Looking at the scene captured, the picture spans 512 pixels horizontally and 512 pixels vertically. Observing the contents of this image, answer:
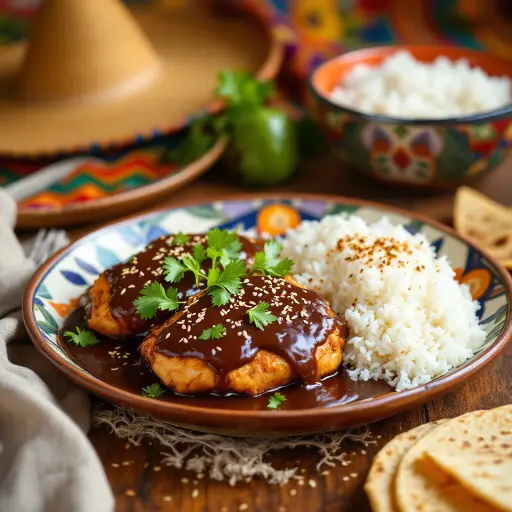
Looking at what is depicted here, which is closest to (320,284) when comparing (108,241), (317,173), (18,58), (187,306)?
(187,306)

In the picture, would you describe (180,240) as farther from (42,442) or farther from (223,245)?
(42,442)

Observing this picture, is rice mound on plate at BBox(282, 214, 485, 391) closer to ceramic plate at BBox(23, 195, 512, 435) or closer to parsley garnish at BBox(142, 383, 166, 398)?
ceramic plate at BBox(23, 195, 512, 435)

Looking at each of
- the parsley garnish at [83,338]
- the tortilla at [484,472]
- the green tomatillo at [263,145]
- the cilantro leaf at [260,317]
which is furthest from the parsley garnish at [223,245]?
the green tomatillo at [263,145]

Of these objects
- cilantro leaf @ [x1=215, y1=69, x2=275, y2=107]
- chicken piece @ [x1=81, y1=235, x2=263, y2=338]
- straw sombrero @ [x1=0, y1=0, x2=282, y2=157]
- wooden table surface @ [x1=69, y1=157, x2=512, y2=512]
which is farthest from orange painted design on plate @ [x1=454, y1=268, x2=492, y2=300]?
straw sombrero @ [x1=0, y1=0, x2=282, y2=157]

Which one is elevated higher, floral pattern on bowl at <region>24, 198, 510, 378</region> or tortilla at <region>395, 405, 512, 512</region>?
tortilla at <region>395, 405, 512, 512</region>

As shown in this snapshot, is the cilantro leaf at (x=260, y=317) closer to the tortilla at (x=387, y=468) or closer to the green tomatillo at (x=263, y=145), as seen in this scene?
the tortilla at (x=387, y=468)

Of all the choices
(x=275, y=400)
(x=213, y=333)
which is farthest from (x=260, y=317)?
(x=275, y=400)

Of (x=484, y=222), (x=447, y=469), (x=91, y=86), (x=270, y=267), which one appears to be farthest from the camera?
(x=91, y=86)
